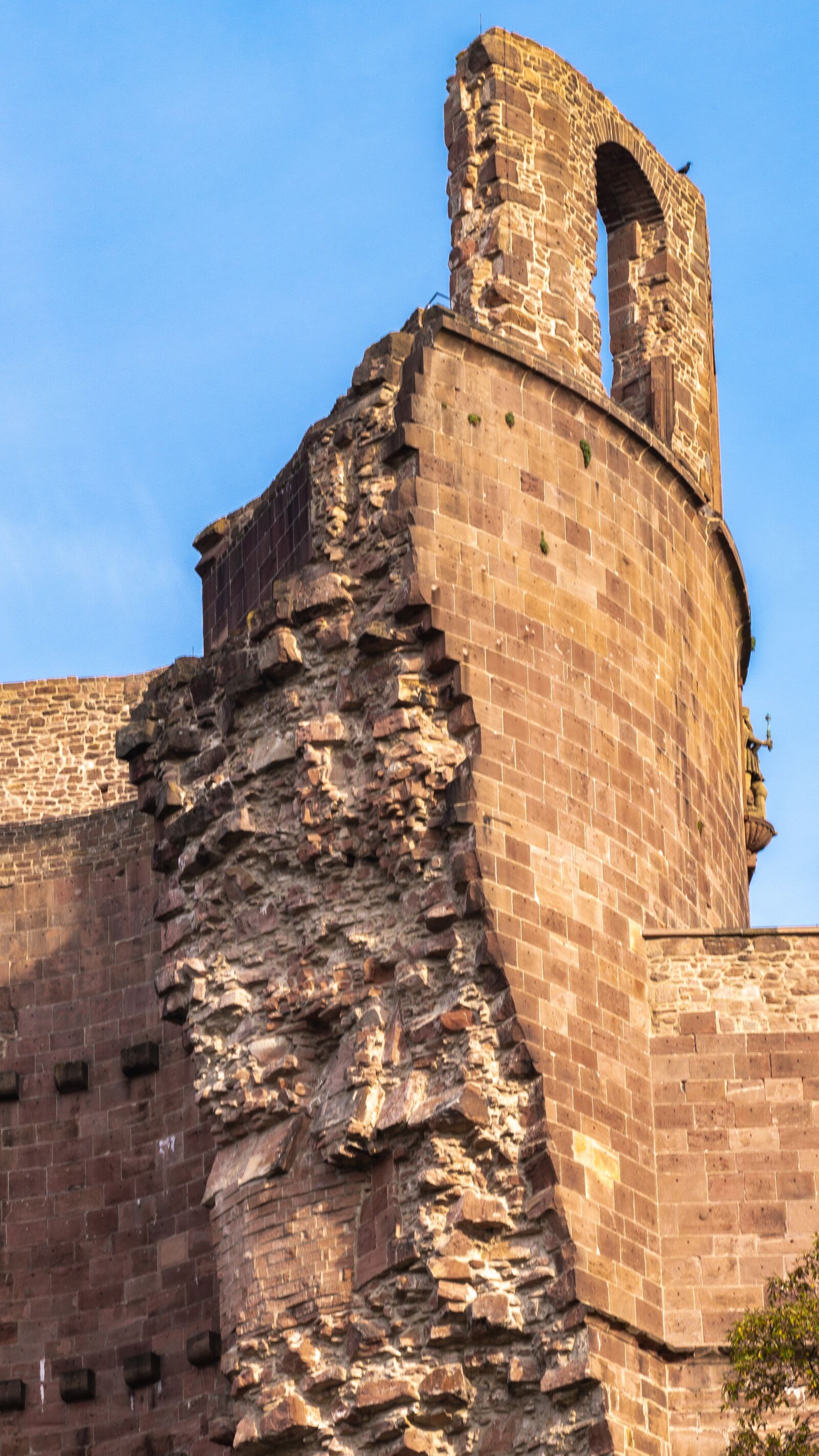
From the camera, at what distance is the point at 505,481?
66.0 ft

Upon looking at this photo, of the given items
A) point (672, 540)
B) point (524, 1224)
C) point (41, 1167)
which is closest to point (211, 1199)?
point (524, 1224)

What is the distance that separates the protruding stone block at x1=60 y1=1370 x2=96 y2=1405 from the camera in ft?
73.7

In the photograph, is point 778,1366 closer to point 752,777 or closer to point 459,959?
point 459,959

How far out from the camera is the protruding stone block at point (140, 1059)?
2311 centimetres

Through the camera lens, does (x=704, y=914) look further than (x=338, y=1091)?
Yes

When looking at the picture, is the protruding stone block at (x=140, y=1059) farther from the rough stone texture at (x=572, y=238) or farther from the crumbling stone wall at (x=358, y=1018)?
the rough stone texture at (x=572, y=238)

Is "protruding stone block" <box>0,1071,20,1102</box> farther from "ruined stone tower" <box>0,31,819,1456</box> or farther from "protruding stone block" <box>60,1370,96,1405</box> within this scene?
"protruding stone block" <box>60,1370,96,1405</box>

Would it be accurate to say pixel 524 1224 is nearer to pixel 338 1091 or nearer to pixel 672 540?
pixel 338 1091

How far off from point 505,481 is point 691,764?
8.19 feet

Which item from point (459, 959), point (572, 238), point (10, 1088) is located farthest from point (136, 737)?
point (572, 238)

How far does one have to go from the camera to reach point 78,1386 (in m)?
22.5

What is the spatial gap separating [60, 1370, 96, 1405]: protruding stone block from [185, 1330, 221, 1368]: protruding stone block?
40.0 inches

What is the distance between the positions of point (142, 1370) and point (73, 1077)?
7.75 ft

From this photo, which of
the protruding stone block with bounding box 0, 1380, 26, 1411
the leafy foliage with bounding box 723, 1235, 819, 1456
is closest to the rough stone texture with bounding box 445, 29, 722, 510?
the leafy foliage with bounding box 723, 1235, 819, 1456
